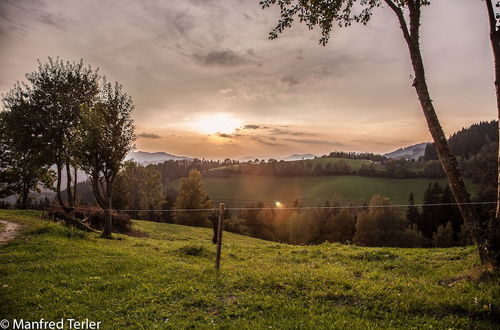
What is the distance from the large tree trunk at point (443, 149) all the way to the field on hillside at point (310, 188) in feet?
361

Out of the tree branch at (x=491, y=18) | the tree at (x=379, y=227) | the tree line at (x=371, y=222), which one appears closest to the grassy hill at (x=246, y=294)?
the tree branch at (x=491, y=18)

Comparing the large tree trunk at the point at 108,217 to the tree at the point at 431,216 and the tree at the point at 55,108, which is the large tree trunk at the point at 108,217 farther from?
the tree at the point at 431,216

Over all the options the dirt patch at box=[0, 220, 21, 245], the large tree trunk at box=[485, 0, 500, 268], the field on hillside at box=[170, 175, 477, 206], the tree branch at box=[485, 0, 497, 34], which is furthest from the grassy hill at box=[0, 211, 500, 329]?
the field on hillside at box=[170, 175, 477, 206]

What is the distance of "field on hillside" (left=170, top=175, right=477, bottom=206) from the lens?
4864 inches

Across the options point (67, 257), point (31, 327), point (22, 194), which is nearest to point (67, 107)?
point (67, 257)

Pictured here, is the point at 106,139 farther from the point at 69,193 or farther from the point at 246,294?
the point at 246,294

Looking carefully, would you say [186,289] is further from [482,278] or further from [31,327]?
[482,278]

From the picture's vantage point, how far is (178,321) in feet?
24.4

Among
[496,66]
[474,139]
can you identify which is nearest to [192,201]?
[496,66]

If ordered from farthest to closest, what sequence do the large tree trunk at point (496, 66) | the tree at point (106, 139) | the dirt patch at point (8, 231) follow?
the tree at point (106, 139)
the dirt patch at point (8, 231)
the large tree trunk at point (496, 66)

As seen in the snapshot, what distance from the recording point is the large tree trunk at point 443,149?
A: 8891 millimetres

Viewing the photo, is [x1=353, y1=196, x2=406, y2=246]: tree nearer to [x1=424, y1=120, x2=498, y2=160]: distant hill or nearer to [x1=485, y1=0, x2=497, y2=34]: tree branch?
[x1=485, y1=0, x2=497, y2=34]: tree branch

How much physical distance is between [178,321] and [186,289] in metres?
2.21

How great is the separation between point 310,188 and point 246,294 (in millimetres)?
143019
